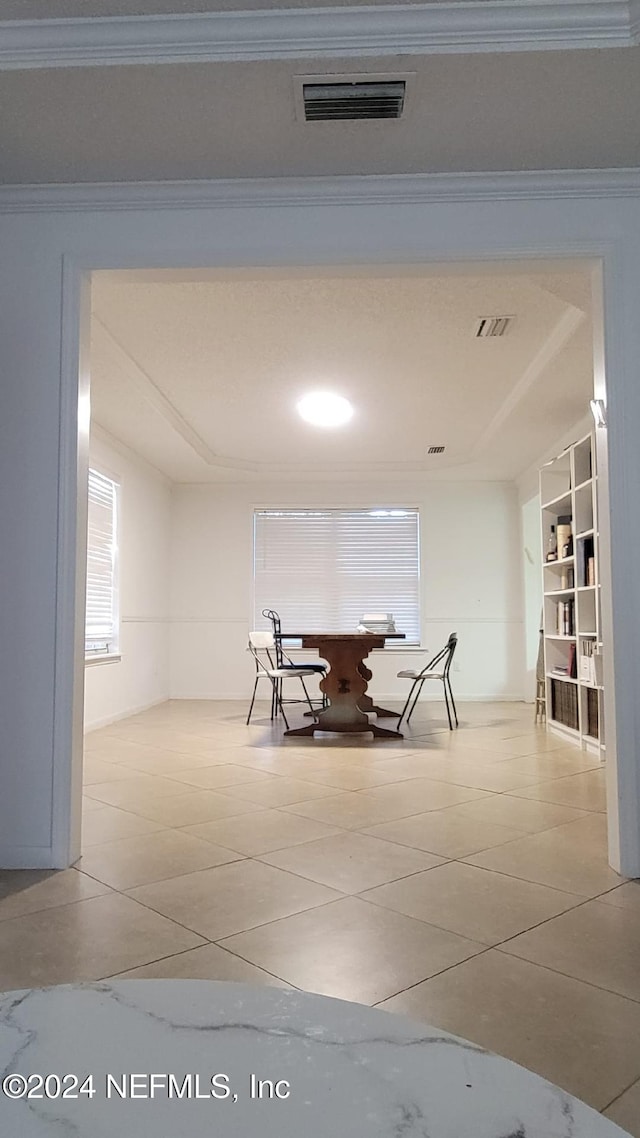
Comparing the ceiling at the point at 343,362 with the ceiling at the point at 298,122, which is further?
the ceiling at the point at 343,362

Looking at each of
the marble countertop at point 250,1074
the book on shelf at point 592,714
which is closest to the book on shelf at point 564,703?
the book on shelf at point 592,714

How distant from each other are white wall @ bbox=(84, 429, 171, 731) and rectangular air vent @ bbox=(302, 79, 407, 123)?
4460 mm

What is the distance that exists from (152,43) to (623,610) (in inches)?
92.2

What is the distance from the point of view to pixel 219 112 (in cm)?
249

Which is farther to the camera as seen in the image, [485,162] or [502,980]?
[485,162]

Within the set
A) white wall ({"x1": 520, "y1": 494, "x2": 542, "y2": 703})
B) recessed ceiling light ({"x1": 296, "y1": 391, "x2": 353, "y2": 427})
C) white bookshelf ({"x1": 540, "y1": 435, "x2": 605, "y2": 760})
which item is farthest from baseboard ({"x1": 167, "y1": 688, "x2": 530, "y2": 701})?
recessed ceiling light ({"x1": 296, "y1": 391, "x2": 353, "y2": 427})

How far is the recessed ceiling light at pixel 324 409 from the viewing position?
5936 millimetres

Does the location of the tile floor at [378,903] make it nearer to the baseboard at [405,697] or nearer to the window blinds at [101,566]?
the window blinds at [101,566]

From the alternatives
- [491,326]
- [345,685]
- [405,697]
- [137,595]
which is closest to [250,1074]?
[491,326]

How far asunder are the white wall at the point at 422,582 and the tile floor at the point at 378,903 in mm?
4577

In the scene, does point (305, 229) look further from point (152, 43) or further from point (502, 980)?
point (502, 980)

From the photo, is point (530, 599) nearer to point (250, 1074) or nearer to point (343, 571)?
point (343, 571)

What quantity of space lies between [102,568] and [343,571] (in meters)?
3.19

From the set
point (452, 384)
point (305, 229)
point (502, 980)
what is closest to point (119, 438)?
point (452, 384)
